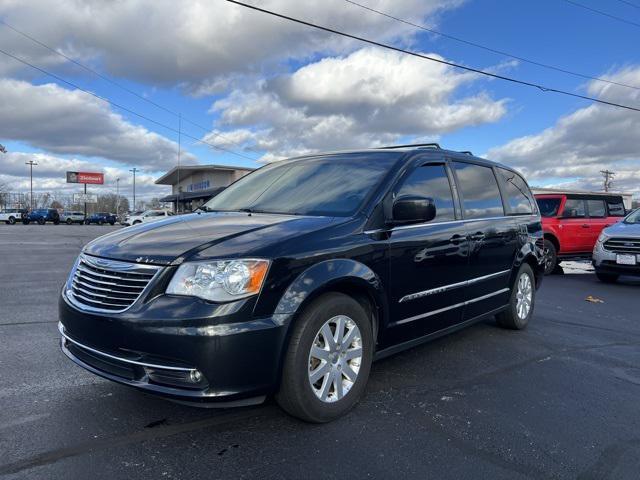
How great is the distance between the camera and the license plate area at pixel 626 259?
926 cm

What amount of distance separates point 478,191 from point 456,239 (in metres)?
0.90

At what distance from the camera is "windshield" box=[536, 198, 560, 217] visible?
11.5 m

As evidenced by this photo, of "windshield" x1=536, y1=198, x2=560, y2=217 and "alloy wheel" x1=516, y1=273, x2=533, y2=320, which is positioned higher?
"windshield" x1=536, y1=198, x2=560, y2=217

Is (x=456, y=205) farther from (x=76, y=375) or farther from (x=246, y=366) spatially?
(x=76, y=375)

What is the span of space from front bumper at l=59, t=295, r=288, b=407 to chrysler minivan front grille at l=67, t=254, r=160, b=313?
0.10 metres

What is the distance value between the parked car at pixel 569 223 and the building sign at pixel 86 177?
3734 inches

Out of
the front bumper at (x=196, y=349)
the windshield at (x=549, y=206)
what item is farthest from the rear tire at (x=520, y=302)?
the windshield at (x=549, y=206)

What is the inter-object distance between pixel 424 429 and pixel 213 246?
1.74 metres

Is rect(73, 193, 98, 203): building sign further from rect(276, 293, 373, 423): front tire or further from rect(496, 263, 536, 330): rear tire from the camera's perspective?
rect(276, 293, 373, 423): front tire

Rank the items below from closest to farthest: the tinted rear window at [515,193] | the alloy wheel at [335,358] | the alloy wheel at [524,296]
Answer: the alloy wheel at [335,358] → the tinted rear window at [515,193] → the alloy wheel at [524,296]

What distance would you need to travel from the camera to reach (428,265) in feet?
12.5

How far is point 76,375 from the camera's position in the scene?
3.83 meters

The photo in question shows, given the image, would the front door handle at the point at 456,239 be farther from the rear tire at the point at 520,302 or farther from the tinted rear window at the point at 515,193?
the rear tire at the point at 520,302

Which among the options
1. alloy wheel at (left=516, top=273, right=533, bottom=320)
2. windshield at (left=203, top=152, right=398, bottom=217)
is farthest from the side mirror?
alloy wheel at (left=516, top=273, right=533, bottom=320)
